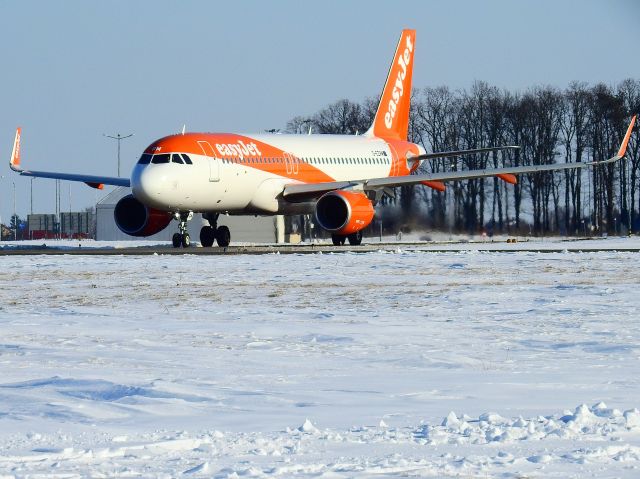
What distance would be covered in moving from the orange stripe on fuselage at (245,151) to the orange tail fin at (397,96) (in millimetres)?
6862

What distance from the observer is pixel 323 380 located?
10.9m

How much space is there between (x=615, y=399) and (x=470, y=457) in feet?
8.17

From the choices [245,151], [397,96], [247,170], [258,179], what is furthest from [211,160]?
[397,96]

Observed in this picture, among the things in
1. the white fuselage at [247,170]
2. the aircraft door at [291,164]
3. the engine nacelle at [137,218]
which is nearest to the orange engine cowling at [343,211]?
the white fuselage at [247,170]

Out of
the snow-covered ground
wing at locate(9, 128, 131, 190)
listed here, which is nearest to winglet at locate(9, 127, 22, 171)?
wing at locate(9, 128, 131, 190)

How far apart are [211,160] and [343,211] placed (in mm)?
4316

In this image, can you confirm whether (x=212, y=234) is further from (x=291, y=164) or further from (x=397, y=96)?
(x=397, y=96)

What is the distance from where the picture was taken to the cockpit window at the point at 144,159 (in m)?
38.6

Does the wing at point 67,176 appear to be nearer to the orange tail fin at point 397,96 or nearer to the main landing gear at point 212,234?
the main landing gear at point 212,234

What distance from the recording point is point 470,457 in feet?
24.7

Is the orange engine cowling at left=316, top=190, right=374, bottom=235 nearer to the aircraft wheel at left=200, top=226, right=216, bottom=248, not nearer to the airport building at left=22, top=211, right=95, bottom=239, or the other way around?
the aircraft wheel at left=200, top=226, right=216, bottom=248

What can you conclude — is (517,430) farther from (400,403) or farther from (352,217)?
(352,217)

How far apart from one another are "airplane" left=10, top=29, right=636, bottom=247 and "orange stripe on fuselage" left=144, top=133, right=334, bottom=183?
30 mm

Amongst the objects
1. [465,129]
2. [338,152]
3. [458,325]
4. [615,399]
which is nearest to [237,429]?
[615,399]
